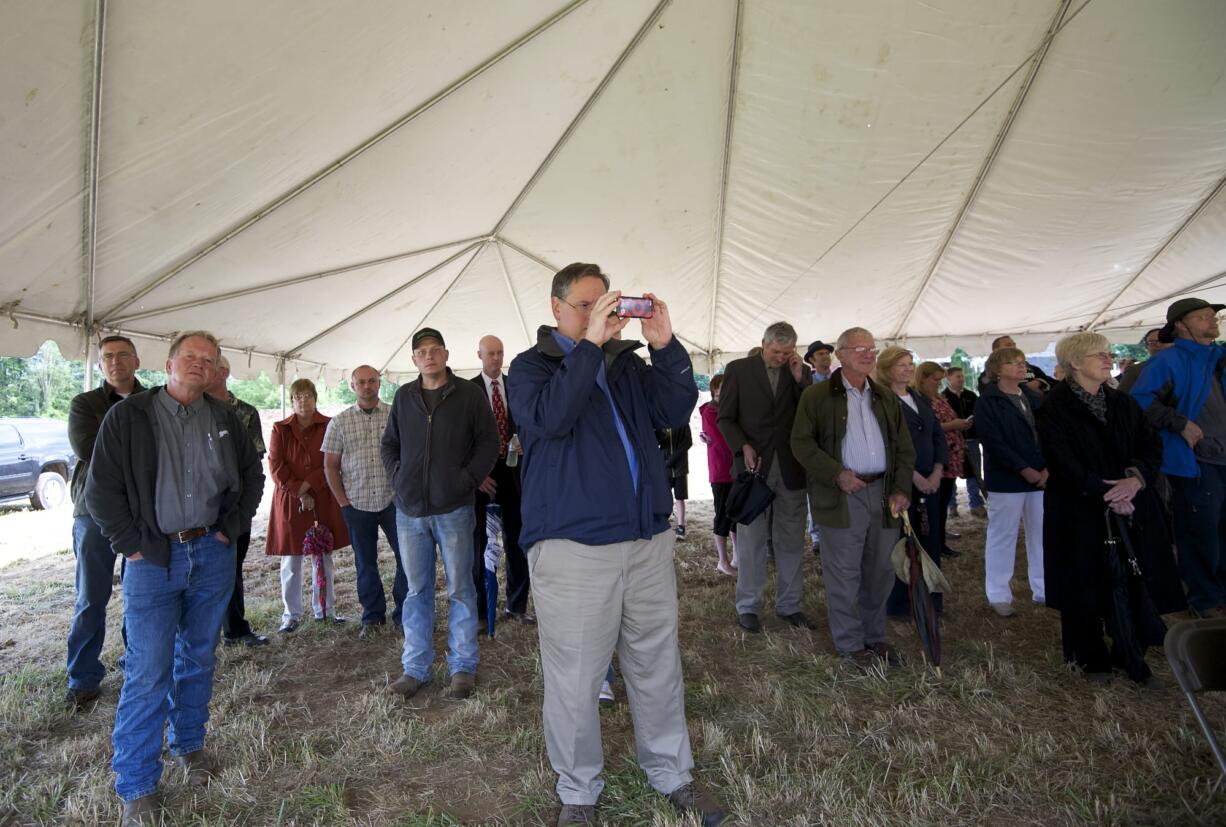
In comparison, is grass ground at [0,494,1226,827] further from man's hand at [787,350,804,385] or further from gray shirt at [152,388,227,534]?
man's hand at [787,350,804,385]

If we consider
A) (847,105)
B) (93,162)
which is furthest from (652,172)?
(93,162)

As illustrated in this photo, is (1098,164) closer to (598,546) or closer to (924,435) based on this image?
(924,435)

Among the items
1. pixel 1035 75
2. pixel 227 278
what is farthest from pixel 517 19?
pixel 1035 75

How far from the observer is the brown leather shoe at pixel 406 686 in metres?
3.46

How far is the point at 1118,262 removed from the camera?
24.5 feet

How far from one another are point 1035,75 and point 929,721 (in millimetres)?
4734

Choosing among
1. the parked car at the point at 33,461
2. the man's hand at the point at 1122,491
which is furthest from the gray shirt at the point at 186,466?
the parked car at the point at 33,461

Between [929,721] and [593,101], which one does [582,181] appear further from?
[929,721]

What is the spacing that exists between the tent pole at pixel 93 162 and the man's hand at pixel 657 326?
2592mm

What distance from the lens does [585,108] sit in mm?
4973

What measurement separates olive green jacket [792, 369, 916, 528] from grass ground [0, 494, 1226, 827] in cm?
88

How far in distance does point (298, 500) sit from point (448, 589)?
1863mm

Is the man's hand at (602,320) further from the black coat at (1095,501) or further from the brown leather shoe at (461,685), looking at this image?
the black coat at (1095,501)

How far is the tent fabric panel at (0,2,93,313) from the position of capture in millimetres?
2572
